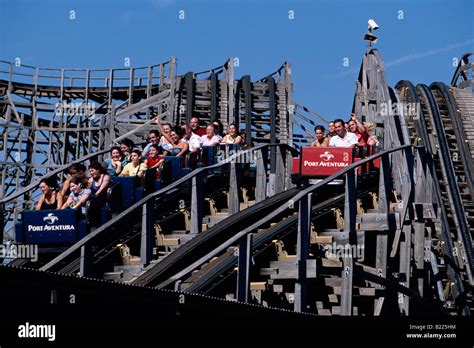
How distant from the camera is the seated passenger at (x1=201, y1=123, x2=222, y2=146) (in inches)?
617

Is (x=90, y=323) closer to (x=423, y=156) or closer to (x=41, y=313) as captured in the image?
(x=41, y=313)

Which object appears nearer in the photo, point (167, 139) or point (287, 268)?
point (287, 268)

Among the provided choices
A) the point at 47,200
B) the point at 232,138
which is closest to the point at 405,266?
the point at 232,138

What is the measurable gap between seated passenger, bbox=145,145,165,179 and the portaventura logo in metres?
7.50

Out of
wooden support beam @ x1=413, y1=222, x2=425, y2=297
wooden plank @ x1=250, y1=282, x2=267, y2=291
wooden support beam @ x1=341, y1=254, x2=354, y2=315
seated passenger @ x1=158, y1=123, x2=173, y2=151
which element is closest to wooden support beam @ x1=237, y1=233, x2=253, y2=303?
wooden plank @ x1=250, y1=282, x2=267, y2=291

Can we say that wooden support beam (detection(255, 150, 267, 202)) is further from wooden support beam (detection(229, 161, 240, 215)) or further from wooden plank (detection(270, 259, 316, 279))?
wooden plank (detection(270, 259, 316, 279))

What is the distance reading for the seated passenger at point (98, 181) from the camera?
1323 cm

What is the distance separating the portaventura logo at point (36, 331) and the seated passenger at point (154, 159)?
295 inches

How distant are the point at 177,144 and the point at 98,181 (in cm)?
218

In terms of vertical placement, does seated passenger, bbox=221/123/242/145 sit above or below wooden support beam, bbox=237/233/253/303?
above

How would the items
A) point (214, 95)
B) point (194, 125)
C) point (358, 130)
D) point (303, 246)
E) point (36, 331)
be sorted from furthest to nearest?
1. point (214, 95)
2. point (194, 125)
3. point (358, 130)
4. point (303, 246)
5. point (36, 331)

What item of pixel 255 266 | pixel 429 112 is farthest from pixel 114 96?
pixel 255 266

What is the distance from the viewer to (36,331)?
681 cm

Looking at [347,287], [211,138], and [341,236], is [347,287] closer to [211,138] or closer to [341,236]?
[341,236]
